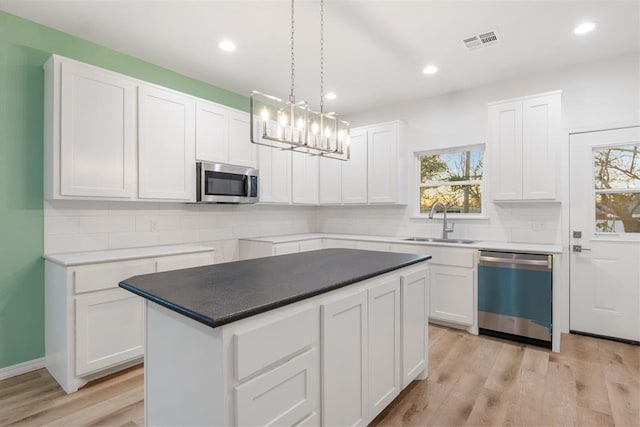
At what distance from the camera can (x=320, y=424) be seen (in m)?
1.54

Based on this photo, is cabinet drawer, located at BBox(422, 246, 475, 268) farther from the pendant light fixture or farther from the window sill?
the pendant light fixture

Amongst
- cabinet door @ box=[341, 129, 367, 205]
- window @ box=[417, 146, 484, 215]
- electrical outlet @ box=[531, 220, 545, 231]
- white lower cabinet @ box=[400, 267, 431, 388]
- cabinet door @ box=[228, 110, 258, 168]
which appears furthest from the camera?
cabinet door @ box=[341, 129, 367, 205]

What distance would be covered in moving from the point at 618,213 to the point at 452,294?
1.73 metres

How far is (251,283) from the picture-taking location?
5.37 ft

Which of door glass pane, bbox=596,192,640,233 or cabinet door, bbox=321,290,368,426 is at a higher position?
door glass pane, bbox=596,192,640,233

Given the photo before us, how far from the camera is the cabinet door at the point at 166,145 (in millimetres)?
2963

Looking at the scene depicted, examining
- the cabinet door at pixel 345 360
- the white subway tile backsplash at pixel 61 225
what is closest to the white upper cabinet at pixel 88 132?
the white subway tile backsplash at pixel 61 225

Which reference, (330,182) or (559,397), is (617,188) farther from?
(330,182)

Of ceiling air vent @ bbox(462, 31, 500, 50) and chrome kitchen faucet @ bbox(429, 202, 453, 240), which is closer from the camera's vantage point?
ceiling air vent @ bbox(462, 31, 500, 50)

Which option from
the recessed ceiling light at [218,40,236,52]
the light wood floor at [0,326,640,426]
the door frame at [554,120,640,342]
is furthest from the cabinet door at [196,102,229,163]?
the door frame at [554,120,640,342]

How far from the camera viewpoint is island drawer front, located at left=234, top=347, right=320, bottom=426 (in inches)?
47.3

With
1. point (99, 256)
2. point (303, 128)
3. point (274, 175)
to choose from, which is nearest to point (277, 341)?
point (303, 128)

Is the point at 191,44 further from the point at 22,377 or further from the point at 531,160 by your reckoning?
the point at 531,160

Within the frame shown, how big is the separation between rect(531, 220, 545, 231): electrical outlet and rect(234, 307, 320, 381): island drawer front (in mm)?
3076
